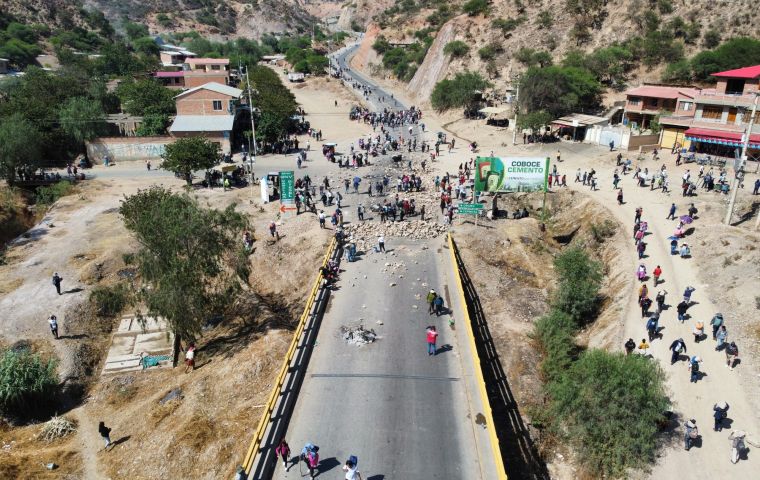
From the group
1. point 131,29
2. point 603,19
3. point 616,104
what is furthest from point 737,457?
point 131,29

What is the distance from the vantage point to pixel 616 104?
54.9 meters

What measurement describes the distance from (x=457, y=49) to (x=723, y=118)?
44.9m

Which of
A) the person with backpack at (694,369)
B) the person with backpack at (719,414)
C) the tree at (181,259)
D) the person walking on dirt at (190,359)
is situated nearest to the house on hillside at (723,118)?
the person with backpack at (694,369)

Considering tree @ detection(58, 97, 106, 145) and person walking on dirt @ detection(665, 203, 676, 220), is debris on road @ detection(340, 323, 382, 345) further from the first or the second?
tree @ detection(58, 97, 106, 145)

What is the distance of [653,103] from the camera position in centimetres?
5000

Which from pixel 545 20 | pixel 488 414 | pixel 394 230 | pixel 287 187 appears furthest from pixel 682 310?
pixel 545 20

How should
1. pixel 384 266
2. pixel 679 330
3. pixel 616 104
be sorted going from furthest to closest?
pixel 616 104 → pixel 384 266 → pixel 679 330

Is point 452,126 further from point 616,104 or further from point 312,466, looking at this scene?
point 312,466

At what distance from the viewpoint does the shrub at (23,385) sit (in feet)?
69.6

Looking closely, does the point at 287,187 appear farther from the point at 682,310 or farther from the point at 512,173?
the point at 682,310

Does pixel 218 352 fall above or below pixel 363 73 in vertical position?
below

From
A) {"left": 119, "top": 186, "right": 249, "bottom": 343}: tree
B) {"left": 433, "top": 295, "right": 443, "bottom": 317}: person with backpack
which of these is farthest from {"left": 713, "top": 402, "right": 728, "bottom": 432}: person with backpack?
{"left": 119, "top": 186, "right": 249, "bottom": 343}: tree

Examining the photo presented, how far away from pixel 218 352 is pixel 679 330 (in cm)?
1955

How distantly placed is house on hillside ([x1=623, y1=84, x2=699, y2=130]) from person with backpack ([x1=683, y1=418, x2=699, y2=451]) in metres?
36.8
